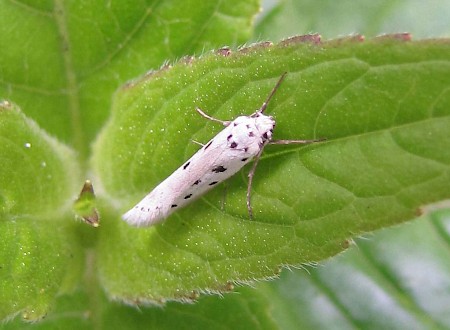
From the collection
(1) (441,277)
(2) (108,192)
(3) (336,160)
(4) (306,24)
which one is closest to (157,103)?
(2) (108,192)

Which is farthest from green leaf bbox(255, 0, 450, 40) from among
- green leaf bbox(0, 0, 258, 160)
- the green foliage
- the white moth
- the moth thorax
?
the moth thorax

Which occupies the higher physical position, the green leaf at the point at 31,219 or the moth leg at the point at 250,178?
the green leaf at the point at 31,219

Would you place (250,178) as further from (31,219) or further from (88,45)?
(88,45)

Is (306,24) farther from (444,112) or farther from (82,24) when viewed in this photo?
(444,112)

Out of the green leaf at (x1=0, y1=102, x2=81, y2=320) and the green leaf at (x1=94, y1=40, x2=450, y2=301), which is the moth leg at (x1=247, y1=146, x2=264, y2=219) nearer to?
the green leaf at (x1=94, y1=40, x2=450, y2=301)

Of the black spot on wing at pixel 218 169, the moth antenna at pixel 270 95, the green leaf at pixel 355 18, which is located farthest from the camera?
the green leaf at pixel 355 18

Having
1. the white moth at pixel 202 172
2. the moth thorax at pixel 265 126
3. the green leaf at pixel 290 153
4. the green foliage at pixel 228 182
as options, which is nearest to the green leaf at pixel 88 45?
the green foliage at pixel 228 182

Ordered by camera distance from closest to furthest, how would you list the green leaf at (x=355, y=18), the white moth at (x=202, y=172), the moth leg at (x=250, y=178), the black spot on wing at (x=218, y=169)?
the moth leg at (x=250, y=178) → the white moth at (x=202, y=172) → the black spot on wing at (x=218, y=169) → the green leaf at (x=355, y=18)

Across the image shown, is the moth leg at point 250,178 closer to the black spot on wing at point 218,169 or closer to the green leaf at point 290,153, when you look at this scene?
the green leaf at point 290,153
